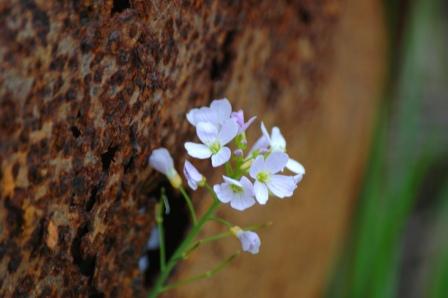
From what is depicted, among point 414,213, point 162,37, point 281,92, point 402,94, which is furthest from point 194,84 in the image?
point 414,213

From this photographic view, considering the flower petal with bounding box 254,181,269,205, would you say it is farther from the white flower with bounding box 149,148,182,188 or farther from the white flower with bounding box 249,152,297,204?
the white flower with bounding box 149,148,182,188

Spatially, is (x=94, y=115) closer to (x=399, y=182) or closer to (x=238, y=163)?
(x=238, y=163)

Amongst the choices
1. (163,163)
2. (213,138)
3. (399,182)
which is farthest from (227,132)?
(399,182)

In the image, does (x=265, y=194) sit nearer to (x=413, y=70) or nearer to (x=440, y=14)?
(x=413, y=70)

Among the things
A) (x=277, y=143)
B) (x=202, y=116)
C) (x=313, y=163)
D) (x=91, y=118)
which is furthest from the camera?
(x=313, y=163)

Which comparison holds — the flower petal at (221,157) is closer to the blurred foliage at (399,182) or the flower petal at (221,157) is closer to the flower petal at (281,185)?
the flower petal at (281,185)

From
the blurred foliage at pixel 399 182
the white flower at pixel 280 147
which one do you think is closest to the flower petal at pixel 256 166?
the white flower at pixel 280 147
